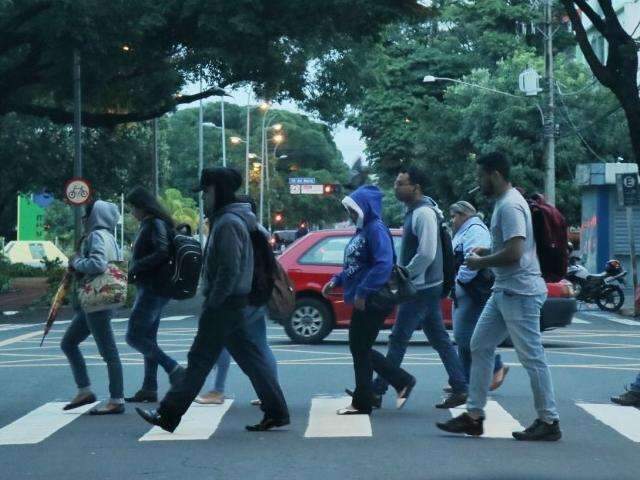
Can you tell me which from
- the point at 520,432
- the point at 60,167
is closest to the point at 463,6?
the point at 60,167

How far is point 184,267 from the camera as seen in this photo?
420 inches

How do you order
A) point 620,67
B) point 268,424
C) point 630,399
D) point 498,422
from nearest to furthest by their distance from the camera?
1. point 268,424
2. point 498,422
3. point 630,399
4. point 620,67

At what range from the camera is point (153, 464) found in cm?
829

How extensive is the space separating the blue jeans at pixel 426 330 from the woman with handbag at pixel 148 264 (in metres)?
1.65

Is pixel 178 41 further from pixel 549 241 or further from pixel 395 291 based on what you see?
pixel 549 241

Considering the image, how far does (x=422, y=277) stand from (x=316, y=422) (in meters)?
1.50

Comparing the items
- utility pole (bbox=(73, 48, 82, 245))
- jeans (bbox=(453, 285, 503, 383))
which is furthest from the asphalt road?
utility pole (bbox=(73, 48, 82, 245))

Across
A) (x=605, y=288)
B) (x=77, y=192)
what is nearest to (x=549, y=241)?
(x=605, y=288)

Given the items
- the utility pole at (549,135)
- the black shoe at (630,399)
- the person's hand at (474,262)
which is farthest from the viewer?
the utility pole at (549,135)

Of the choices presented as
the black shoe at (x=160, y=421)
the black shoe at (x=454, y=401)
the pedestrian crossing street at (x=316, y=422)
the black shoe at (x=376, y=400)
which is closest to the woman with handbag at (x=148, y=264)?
the pedestrian crossing street at (x=316, y=422)

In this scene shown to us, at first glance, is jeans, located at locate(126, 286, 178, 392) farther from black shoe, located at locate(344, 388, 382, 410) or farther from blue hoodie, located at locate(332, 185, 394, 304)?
blue hoodie, located at locate(332, 185, 394, 304)

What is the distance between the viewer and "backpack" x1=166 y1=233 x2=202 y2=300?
10.7 m

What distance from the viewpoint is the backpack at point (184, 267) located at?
35.0 ft

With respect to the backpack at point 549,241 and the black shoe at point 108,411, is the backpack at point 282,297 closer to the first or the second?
the black shoe at point 108,411
